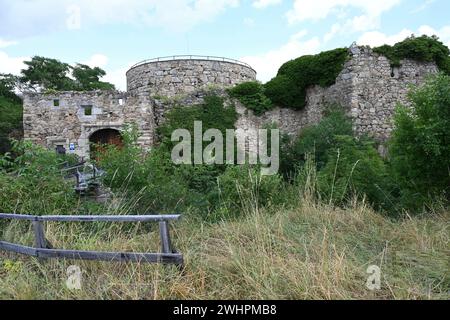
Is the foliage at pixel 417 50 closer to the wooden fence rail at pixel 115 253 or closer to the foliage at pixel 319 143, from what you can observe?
the foliage at pixel 319 143

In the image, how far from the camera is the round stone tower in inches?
652

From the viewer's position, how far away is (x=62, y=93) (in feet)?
41.3

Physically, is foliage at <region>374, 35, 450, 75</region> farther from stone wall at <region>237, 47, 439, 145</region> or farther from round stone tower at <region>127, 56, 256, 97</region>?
round stone tower at <region>127, 56, 256, 97</region>

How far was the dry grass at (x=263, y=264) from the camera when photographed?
2.68m

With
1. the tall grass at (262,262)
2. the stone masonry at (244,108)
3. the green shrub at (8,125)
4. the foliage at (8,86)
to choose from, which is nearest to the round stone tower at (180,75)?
the stone masonry at (244,108)

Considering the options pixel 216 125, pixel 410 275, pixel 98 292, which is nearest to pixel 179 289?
pixel 98 292

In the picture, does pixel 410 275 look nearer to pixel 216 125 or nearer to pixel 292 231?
pixel 292 231

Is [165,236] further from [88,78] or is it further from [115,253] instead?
[88,78]

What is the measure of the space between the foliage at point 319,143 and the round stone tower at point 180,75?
725cm

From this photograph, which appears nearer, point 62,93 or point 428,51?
point 428,51

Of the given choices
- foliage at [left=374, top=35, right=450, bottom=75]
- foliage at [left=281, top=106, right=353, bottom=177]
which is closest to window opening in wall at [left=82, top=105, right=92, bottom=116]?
foliage at [left=281, top=106, right=353, bottom=177]

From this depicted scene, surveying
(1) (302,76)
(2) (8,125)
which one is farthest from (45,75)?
(1) (302,76)

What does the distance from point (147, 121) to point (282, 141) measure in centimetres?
466
